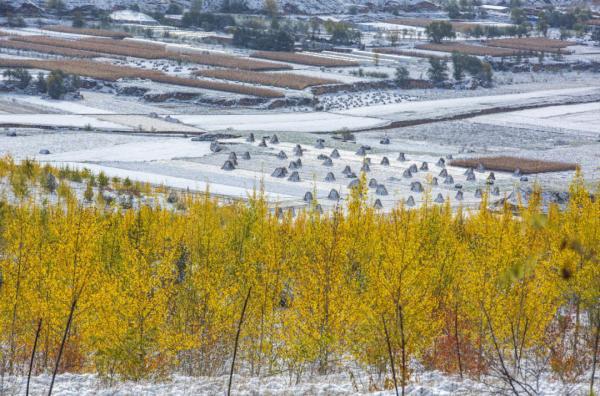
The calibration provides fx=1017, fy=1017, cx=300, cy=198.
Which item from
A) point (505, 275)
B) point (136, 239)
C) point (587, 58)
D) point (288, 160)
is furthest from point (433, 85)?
point (505, 275)

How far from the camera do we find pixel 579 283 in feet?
73.1

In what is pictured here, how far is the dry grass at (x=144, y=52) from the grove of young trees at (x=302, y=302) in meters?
83.8

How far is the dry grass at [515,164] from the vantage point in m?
60.6

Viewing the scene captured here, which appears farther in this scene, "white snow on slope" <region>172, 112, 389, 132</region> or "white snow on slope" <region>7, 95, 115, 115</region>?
"white snow on slope" <region>7, 95, 115, 115</region>

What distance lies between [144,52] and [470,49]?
1696 inches

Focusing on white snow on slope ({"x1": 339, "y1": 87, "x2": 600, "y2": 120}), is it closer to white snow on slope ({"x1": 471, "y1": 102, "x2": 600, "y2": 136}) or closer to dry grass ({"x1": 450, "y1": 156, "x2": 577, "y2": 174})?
white snow on slope ({"x1": 471, "y1": 102, "x2": 600, "y2": 136})

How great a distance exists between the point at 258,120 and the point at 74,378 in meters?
60.5

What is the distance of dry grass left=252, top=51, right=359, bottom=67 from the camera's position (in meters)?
112

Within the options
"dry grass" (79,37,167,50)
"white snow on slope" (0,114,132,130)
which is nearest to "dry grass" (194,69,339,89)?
"dry grass" (79,37,167,50)

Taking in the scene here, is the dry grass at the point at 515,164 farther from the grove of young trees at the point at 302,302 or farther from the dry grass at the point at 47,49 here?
the dry grass at the point at 47,49

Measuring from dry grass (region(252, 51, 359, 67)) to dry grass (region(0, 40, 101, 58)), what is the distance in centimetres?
1957

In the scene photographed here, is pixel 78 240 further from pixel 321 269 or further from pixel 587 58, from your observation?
pixel 587 58

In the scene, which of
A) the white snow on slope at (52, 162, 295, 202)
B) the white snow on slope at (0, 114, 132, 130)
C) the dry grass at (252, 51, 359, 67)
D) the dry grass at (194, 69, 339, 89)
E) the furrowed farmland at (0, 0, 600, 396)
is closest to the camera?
the furrowed farmland at (0, 0, 600, 396)

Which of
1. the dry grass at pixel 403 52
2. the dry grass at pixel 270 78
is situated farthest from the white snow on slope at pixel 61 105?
the dry grass at pixel 403 52
